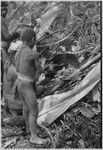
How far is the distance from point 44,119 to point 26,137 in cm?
43

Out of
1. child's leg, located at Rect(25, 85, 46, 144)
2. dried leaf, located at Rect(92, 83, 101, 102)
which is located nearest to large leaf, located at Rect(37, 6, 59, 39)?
child's leg, located at Rect(25, 85, 46, 144)

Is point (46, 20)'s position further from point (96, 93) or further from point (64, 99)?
point (96, 93)

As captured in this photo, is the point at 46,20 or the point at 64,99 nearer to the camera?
A: the point at 64,99

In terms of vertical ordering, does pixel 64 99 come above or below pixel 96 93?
below

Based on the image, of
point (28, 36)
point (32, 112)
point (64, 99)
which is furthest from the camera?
point (64, 99)

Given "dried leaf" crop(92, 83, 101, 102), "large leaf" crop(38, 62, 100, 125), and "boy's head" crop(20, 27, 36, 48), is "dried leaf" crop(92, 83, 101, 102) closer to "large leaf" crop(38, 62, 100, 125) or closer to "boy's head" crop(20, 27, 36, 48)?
"large leaf" crop(38, 62, 100, 125)

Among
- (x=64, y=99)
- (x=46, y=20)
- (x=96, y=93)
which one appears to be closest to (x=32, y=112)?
(x=64, y=99)

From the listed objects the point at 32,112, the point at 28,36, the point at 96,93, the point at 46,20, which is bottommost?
the point at 32,112

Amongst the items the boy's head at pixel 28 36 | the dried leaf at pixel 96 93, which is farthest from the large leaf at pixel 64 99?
the boy's head at pixel 28 36

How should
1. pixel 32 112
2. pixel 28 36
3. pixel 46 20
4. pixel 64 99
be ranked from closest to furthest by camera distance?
1. pixel 28 36
2. pixel 32 112
3. pixel 64 99
4. pixel 46 20

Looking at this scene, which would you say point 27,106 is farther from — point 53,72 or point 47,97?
point 53,72

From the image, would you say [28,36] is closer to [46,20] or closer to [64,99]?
[64,99]

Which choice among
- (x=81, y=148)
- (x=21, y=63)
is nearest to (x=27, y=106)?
(x=21, y=63)

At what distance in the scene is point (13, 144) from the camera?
5223mm
